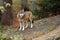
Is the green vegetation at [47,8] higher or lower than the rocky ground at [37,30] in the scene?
lower

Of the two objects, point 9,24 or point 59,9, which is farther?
point 59,9

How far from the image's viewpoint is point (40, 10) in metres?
19.7

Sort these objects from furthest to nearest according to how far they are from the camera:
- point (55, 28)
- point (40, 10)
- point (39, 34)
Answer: point (40, 10) < point (55, 28) < point (39, 34)

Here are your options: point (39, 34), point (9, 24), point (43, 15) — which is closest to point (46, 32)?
point (39, 34)

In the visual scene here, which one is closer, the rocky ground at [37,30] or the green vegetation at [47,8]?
the rocky ground at [37,30]

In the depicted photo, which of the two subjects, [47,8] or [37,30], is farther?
[47,8]

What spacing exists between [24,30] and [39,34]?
1551 mm

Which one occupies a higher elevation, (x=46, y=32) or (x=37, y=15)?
(x=46, y=32)

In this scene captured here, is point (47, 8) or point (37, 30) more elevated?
point (37, 30)

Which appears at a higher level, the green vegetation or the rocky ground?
the rocky ground

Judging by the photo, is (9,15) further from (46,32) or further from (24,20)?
(46,32)

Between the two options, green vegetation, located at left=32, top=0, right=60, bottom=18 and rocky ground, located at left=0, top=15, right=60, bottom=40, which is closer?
rocky ground, located at left=0, top=15, right=60, bottom=40

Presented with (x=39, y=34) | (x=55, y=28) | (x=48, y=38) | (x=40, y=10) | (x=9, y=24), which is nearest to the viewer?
(x=48, y=38)

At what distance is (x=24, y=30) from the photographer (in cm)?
1433
